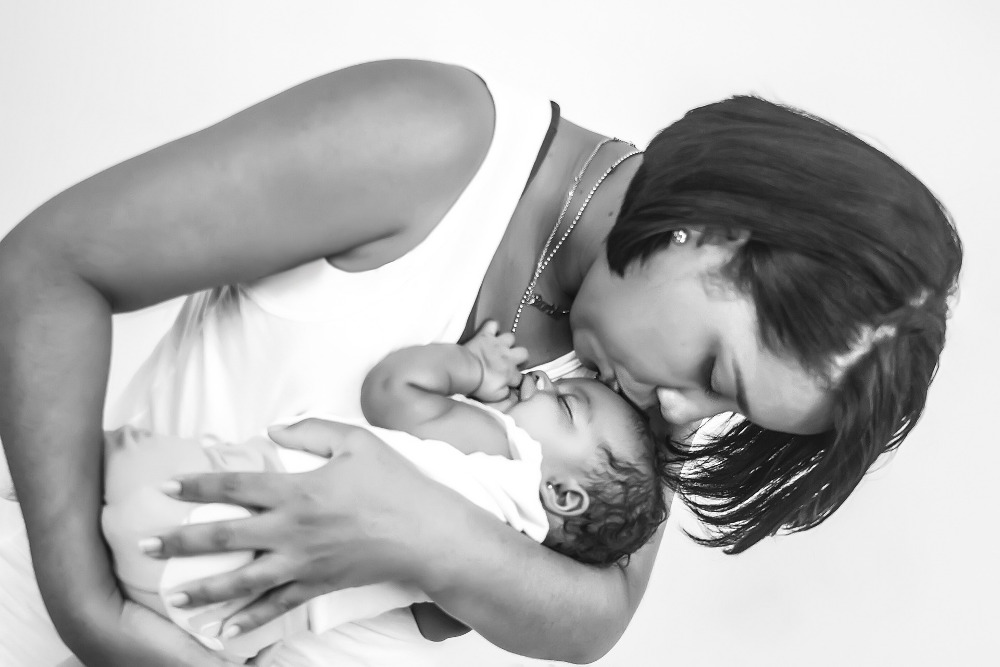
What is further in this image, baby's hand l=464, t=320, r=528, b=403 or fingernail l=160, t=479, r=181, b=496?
baby's hand l=464, t=320, r=528, b=403

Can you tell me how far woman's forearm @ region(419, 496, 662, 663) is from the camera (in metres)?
1.31

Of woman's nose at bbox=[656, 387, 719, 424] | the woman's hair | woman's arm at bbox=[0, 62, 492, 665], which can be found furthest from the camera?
woman's nose at bbox=[656, 387, 719, 424]

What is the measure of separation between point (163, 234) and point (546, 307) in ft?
1.98

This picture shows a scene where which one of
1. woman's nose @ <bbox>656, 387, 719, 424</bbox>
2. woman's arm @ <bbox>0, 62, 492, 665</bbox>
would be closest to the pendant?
woman's nose @ <bbox>656, 387, 719, 424</bbox>

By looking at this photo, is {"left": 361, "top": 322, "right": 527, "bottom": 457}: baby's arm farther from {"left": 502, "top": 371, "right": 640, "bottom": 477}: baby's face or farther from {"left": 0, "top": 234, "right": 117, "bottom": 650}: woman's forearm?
{"left": 0, "top": 234, "right": 117, "bottom": 650}: woman's forearm

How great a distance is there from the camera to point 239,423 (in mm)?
1434

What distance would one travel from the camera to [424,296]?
4.47 ft

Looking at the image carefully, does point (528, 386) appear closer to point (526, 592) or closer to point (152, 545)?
point (526, 592)

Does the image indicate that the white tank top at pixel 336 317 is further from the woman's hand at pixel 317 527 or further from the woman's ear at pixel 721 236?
the woman's ear at pixel 721 236

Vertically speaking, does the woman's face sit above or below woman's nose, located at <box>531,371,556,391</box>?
above

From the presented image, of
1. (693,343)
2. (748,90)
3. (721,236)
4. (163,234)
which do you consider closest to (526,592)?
(693,343)

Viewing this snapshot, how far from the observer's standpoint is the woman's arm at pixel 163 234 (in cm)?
116

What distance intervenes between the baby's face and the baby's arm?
1.5 inches

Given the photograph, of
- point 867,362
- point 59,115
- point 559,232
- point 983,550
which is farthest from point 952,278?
point 59,115
